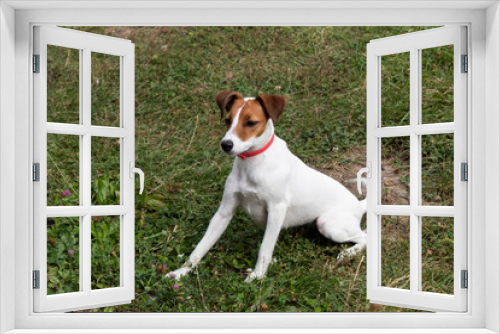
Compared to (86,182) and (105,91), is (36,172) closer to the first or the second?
(86,182)

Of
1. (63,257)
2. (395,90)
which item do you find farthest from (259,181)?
(395,90)

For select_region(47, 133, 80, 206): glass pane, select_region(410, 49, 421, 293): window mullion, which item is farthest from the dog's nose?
select_region(47, 133, 80, 206): glass pane

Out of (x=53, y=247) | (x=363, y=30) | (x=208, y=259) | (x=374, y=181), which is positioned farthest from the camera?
(x=363, y=30)

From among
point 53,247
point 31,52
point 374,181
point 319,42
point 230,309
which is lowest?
point 230,309

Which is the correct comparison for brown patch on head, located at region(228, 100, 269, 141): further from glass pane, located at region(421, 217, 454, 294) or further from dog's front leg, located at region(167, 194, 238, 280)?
glass pane, located at region(421, 217, 454, 294)

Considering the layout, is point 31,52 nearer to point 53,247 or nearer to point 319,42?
point 53,247

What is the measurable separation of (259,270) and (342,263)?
659 mm

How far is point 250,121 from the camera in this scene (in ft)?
10.6

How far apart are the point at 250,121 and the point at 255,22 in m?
0.91

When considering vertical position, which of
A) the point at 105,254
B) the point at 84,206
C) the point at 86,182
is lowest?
the point at 105,254

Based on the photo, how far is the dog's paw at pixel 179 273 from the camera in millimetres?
3167

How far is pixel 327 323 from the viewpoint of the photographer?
234 centimetres

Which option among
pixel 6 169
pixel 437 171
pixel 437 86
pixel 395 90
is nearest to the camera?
pixel 6 169

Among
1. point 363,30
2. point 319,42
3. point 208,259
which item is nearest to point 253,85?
point 319,42
